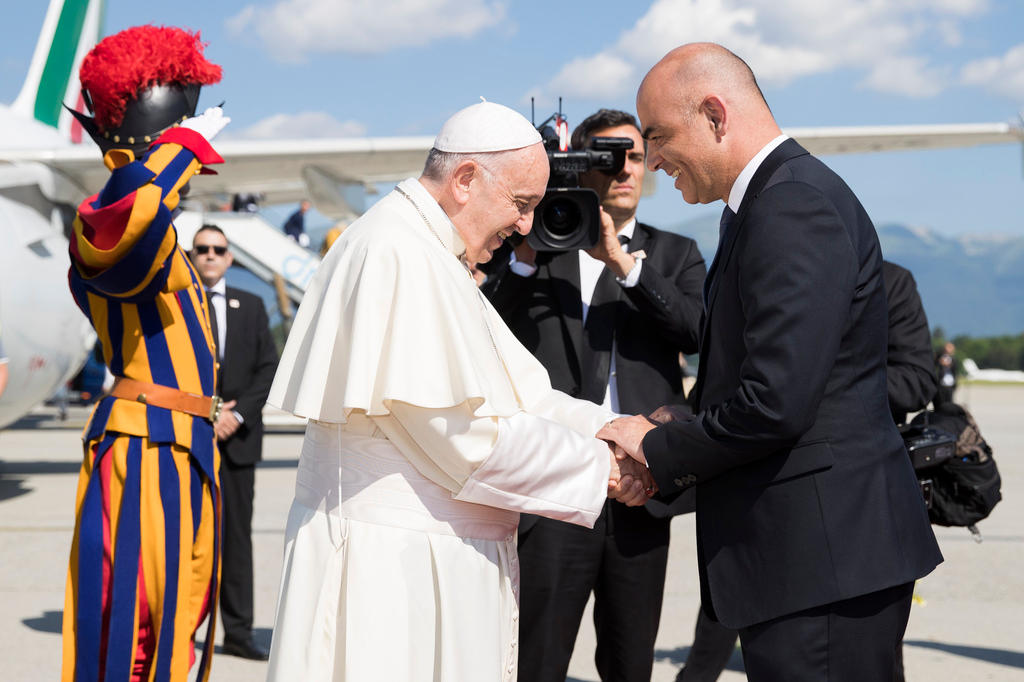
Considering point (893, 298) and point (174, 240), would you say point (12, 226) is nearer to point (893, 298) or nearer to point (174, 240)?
point (174, 240)

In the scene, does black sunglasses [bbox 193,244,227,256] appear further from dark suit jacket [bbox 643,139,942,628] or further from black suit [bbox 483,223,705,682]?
dark suit jacket [bbox 643,139,942,628]

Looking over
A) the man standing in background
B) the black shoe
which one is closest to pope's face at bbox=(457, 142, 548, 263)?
the black shoe

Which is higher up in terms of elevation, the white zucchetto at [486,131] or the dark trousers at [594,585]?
the white zucchetto at [486,131]

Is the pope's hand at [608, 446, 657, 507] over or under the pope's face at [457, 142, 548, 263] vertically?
under

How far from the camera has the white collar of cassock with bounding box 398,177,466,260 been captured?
2.41 m

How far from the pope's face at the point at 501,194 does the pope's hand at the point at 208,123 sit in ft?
4.00

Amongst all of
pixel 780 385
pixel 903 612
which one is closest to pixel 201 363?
pixel 780 385

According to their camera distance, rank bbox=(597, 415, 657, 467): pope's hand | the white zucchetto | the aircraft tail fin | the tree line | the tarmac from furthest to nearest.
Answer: the tree line, the aircraft tail fin, the tarmac, bbox=(597, 415, 657, 467): pope's hand, the white zucchetto

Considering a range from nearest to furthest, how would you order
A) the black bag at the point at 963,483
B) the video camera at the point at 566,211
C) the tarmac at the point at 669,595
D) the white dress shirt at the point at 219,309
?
the video camera at the point at 566,211
the black bag at the point at 963,483
the tarmac at the point at 669,595
the white dress shirt at the point at 219,309

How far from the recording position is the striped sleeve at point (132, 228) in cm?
287

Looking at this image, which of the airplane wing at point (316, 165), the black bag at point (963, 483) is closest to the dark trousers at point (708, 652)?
the black bag at point (963, 483)

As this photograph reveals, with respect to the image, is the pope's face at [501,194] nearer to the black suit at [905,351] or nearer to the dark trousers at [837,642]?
the dark trousers at [837,642]

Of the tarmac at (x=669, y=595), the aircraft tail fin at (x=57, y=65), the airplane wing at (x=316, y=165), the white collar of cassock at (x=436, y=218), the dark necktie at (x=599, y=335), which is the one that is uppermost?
Result: the aircraft tail fin at (x=57, y=65)

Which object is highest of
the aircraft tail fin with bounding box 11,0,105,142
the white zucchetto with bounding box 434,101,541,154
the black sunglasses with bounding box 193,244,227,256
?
the aircraft tail fin with bounding box 11,0,105,142
